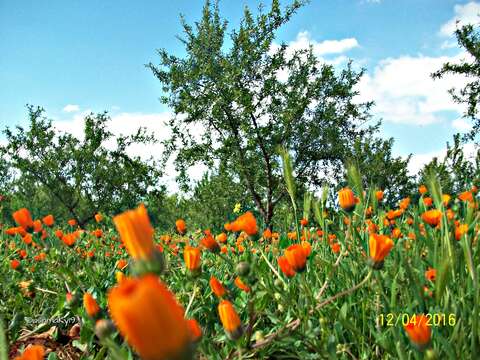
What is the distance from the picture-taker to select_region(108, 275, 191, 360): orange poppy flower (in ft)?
0.97

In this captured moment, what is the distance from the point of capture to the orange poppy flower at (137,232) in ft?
1.47

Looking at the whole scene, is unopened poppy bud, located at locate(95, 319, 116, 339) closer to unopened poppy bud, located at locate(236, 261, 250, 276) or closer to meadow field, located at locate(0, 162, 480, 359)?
meadow field, located at locate(0, 162, 480, 359)

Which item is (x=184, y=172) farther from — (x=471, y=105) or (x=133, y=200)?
(x=471, y=105)

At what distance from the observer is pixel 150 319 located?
0.99ft

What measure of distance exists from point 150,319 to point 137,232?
0.16m

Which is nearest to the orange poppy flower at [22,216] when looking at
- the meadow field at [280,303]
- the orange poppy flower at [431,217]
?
the meadow field at [280,303]

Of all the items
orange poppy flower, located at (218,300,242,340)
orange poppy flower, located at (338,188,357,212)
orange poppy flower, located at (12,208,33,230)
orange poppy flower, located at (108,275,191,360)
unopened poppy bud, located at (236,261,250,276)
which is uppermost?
orange poppy flower, located at (12,208,33,230)

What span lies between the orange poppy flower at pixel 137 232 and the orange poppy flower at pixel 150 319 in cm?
12

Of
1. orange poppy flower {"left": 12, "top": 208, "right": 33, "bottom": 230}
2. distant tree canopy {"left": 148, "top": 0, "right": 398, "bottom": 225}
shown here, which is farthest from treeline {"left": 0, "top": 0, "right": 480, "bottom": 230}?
orange poppy flower {"left": 12, "top": 208, "right": 33, "bottom": 230}

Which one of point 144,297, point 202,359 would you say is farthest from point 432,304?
point 144,297

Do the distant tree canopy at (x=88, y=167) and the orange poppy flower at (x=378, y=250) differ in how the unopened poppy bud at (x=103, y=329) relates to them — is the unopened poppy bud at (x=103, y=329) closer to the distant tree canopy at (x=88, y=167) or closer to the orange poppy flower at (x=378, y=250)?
the orange poppy flower at (x=378, y=250)

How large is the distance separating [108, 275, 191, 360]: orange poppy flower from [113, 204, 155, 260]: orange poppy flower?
12 cm

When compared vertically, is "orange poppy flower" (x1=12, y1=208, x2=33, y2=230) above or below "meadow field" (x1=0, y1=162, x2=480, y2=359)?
above
